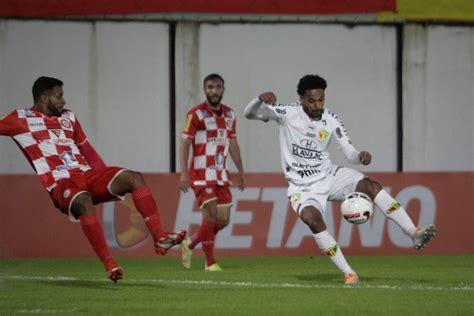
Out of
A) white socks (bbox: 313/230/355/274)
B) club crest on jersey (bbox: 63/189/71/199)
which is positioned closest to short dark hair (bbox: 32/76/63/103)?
club crest on jersey (bbox: 63/189/71/199)

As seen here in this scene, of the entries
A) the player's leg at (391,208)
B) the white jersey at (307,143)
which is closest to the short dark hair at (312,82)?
the white jersey at (307,143)

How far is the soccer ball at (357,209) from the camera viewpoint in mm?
9422

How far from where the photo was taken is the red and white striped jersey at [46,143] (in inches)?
376

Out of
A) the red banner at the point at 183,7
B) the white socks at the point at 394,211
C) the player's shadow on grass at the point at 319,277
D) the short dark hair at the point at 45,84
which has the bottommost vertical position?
the player's shadow on grass at the point at 319,277

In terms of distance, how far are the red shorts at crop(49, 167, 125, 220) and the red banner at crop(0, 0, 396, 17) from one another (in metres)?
6.21

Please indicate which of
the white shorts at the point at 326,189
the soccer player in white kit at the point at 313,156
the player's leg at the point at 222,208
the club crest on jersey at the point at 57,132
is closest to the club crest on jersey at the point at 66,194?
the club crest on jersey at the point at 57,132

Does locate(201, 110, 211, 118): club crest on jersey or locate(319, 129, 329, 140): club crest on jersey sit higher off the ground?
locate(201, 110, 211, 118): club crest on jersey

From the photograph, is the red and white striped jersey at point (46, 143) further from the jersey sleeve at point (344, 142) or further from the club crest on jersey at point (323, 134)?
the jersey sleeve at point (344, 142)

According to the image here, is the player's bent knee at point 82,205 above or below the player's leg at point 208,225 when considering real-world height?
above

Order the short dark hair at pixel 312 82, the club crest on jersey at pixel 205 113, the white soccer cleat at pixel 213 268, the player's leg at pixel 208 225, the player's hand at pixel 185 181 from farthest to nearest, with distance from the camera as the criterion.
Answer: the club crest on jersey at pixel 205 113 < the player's leg at pixel 208 225 < the player's hand at pixel 185 181 < the white soccer cleat at pixel 213 268 < the short dark hair at pixel 312 82

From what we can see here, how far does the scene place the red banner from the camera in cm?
1523

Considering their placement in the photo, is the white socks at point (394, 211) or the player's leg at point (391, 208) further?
the white socks at point (394, 211)

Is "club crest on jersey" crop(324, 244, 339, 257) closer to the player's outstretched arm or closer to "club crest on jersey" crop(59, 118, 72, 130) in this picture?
the player's outstretched arm

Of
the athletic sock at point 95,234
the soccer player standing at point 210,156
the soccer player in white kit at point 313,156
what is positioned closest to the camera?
the athletic sock at point 95,234
